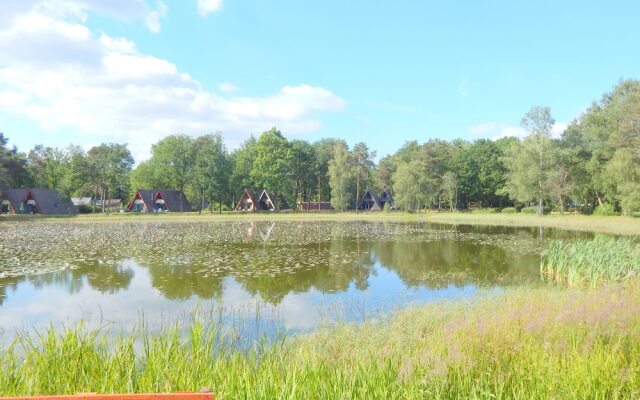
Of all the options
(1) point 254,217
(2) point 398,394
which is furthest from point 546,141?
(2) point 398,394

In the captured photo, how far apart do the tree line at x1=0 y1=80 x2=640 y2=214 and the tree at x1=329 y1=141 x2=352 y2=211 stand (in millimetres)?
173

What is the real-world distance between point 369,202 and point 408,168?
2218cm

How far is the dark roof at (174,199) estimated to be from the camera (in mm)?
76375

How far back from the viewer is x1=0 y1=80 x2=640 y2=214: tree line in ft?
167

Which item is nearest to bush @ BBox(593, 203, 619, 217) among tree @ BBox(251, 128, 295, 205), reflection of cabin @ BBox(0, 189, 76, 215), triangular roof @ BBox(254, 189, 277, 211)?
tree @ BBox(251, 128, 295, 205)

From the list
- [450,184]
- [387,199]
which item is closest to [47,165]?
[387,199]

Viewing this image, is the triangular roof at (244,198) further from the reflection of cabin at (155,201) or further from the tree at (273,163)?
the reflection of cabin at (155,201)

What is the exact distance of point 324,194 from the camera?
93.8 m

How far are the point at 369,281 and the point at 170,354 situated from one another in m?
11.2

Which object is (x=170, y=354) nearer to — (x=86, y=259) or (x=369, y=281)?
(x=369, y=281)

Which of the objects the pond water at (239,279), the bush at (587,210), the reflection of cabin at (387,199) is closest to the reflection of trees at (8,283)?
the pond water at (239,279)

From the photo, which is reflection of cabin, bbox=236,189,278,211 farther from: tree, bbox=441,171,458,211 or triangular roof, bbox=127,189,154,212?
tree, bbox=441,171,458,211

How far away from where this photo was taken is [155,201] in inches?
3031

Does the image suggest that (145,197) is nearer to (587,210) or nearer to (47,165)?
(47,165)
